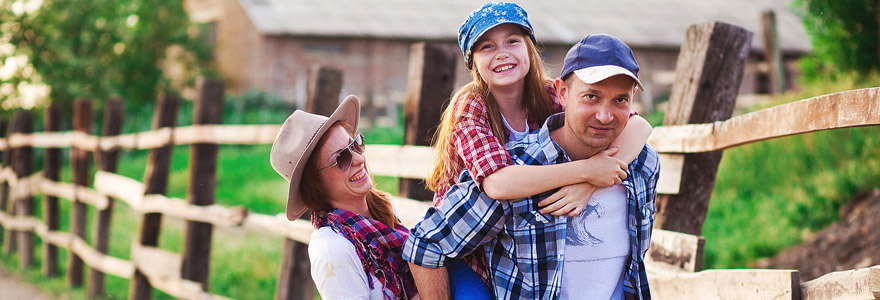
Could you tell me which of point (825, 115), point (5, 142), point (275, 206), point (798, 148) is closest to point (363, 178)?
point (825, 115)

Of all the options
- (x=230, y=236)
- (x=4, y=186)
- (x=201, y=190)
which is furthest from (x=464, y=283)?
(x=4, y=186)

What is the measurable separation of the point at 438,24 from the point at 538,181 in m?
18.3

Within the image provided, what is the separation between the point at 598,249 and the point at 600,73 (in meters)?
0.47

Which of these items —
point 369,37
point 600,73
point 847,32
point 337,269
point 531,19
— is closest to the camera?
point 600,73

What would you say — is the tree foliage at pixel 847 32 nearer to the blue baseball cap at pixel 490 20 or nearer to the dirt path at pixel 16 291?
the blue baseball cap at pixel 490 20

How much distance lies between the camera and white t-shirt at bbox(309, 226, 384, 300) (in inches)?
85.3

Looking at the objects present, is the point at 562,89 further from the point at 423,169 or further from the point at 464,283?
the point at 423,169

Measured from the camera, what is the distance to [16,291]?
302 inches

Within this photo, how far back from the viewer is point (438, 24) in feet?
65.9

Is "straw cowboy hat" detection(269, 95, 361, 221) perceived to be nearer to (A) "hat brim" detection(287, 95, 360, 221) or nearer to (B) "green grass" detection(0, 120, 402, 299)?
(A) "hat brim" detection(287, 95, 360, 221)

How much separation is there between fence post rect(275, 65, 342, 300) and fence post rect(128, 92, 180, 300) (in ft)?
6.30

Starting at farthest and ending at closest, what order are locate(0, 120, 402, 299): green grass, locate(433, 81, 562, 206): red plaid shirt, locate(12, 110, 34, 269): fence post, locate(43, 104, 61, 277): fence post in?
1. locate(12, 110, 34, 269): fence post
2. locate(43, 104, 61, 277): fence post
3. locate(0, 120, 402, 299): green grass
4. locate(433, 81, 562, 206): red plaid shirt

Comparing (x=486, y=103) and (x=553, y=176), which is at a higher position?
(x=486, y=103)

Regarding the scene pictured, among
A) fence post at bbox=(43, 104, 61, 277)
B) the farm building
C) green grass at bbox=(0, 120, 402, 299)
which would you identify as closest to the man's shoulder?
green grass at bbox=(0, 120, 402, 299)
